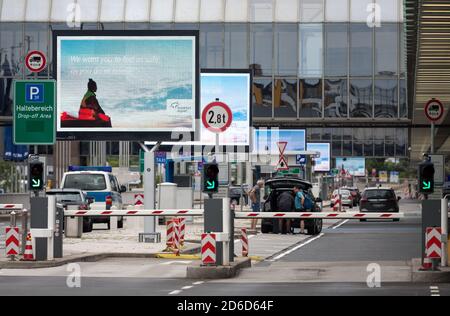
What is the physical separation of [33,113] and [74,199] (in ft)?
47.4

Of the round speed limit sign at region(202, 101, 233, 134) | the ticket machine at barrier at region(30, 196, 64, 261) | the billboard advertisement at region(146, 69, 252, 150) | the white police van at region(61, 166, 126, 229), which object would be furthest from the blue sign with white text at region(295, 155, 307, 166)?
the round speed limit sign at region(202, 101, 233, 134)

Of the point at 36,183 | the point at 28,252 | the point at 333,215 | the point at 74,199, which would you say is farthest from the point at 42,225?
the point at 74,199

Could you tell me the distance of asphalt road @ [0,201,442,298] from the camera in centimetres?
2023

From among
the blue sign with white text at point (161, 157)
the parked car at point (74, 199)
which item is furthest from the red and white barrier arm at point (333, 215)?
the blue sign with white text at point (161, 157)

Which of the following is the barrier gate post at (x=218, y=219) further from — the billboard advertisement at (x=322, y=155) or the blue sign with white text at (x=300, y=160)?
the billboard advertisement at (x=322, y=155)

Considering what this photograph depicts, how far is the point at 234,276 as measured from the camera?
79.1ft

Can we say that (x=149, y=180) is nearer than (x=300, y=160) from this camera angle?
Yes

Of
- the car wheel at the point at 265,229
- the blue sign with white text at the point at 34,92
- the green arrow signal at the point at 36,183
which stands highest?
the blue sign with white text at the point at 34,92

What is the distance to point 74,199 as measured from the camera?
42.1 m

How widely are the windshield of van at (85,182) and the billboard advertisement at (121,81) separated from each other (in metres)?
11.4

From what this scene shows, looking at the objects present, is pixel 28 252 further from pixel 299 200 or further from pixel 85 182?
pixel 85 182

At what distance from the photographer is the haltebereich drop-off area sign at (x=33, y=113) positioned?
27781 mm
